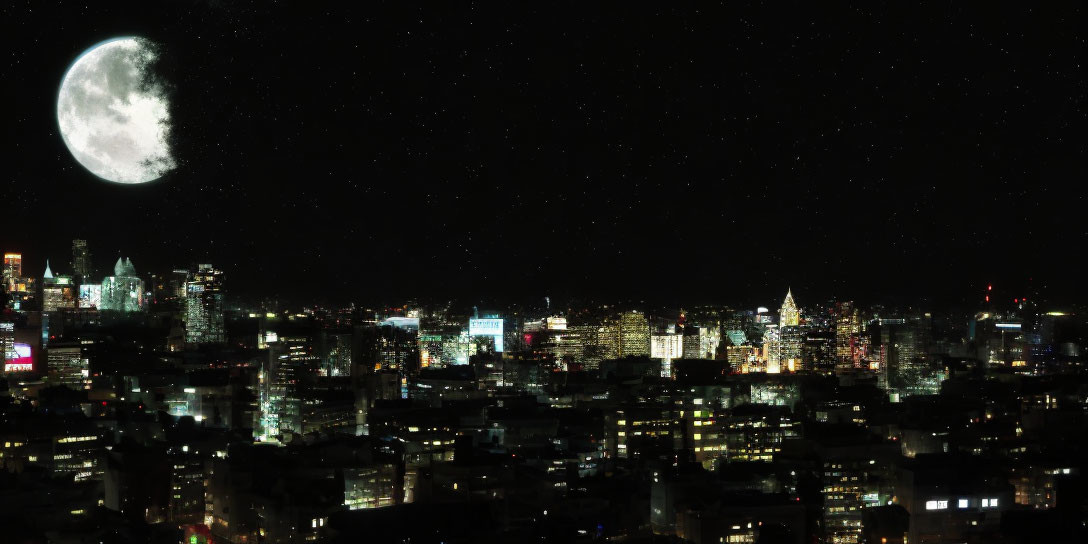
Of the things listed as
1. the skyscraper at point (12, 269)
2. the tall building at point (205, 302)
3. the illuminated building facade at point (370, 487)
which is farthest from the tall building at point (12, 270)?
the illuminated building facade at point (370, 487)

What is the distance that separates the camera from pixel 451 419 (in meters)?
14.9

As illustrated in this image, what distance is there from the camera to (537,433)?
14.9 metres

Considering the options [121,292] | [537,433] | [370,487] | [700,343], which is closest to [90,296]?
[121,292]

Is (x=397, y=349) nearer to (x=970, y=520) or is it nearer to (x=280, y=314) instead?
(x=280, y=314)

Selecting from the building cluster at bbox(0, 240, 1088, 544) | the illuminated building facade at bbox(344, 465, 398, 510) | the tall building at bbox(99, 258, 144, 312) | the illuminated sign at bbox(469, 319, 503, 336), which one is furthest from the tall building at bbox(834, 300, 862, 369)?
the tall building at bbox(99, 258, 144, 312)

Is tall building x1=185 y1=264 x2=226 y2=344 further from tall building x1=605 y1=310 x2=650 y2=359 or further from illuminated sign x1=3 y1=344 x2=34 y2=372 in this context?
tall building x1=605 y1=310 x2=650 y2=359

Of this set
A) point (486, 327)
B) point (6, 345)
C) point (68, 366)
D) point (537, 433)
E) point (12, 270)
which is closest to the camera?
point (537, 433)

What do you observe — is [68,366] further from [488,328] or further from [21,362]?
[488,328]

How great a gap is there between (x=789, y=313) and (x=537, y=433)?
18122 mm

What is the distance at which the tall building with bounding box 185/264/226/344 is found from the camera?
29.6 meters

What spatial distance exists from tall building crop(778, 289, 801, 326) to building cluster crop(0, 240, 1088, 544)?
200 centimetres

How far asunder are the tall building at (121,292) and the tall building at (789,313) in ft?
58.0

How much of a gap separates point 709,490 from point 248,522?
157 inches

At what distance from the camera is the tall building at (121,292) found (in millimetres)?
32250
